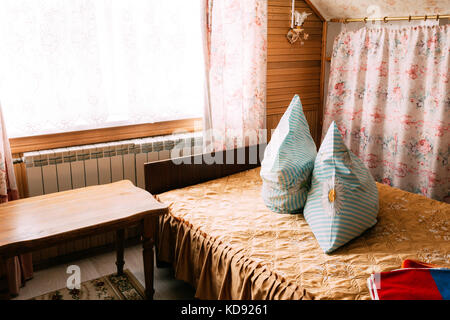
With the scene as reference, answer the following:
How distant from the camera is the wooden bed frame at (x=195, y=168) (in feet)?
7.94

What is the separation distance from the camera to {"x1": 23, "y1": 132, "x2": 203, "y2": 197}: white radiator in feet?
7.95

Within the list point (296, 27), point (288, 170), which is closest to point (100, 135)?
point (288, 170)

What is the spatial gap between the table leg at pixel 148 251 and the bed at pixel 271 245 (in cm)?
17

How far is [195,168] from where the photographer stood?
2594mm

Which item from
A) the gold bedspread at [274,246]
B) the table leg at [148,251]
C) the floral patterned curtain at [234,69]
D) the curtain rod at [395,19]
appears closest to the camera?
the gold bedspread at [274,246]

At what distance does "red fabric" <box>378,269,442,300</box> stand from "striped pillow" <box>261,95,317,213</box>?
0.72 meters

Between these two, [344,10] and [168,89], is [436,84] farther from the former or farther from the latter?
[168,89]

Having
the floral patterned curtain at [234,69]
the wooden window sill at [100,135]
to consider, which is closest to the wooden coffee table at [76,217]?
the wooden window sill at [100,135]

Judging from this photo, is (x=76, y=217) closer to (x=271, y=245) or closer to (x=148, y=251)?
(x=148, y=251)

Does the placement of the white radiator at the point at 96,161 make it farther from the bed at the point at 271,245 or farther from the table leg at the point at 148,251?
the table leg at the point at 148,251

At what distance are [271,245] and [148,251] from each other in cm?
62

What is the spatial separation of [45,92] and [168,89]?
2.60 feet

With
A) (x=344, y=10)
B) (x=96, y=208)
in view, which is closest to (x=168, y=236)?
(x=96, y=208)

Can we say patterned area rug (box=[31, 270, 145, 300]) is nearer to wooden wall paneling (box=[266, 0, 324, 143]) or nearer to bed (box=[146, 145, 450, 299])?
bed (box=[146, 145, 450, 299])
